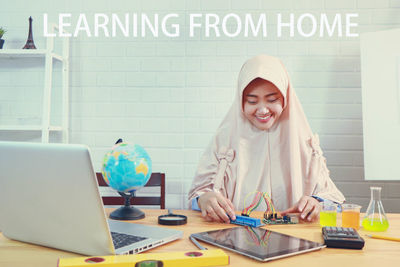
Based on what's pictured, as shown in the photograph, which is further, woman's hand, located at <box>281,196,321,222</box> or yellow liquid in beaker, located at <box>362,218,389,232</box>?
woman's hand, located at <box>281,196,321,222</box>

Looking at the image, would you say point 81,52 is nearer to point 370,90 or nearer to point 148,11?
point 148,11

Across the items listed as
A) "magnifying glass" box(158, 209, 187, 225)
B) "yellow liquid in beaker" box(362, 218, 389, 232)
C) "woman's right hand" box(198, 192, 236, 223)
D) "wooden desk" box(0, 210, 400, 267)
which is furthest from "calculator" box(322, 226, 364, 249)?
"magnifying glass" box(158, 209, 187, 225)

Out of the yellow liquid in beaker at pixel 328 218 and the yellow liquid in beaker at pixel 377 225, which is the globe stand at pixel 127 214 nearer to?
the yellow liquid in beaker at pixel 328 218

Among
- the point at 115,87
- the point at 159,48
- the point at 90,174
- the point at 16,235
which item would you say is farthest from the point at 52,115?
the point at 90,174

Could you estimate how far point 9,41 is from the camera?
262 cm

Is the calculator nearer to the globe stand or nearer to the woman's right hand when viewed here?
the woman's right hand

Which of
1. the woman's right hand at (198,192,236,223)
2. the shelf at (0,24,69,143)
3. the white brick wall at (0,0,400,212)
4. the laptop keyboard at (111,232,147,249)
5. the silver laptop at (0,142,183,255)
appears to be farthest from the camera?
the white brick wall at (0,0,400,212)

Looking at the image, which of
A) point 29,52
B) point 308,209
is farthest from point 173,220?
point 29,52

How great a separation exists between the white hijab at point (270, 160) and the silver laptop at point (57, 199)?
0.83 metres

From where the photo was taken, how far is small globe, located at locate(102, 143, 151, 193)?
1190mm

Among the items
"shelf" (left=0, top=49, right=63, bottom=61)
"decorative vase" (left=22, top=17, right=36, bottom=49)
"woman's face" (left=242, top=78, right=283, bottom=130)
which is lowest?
"woman's face" (left=242, top=78, right=283, bottom=130)

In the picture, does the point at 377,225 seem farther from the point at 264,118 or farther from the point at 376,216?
the point at 264,118

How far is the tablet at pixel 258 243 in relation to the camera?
2.71 ft

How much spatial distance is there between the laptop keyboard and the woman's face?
3.07ft
